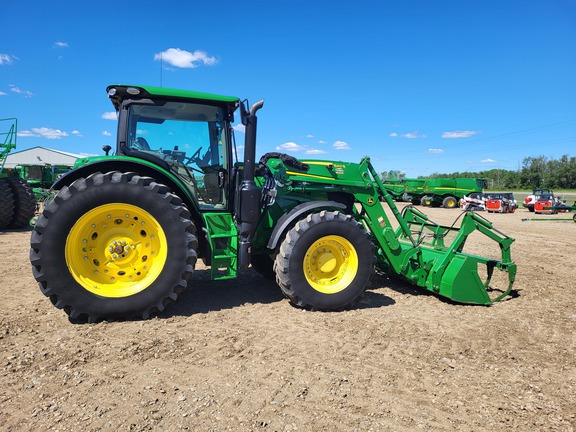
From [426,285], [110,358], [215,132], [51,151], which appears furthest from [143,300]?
[51,151]

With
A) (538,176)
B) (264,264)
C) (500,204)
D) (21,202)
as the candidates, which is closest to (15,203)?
(21,202)

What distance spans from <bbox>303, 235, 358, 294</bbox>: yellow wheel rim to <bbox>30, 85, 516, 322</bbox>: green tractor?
0.01 metres

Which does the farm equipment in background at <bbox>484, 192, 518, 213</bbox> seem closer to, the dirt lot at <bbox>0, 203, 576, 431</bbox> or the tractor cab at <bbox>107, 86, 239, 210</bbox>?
the dirt lot at <bbox>0, 203, 576, 431</bbox>

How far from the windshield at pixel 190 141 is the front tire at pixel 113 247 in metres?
0.60

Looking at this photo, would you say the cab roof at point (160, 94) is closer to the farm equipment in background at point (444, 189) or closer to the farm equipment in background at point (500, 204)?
the farm equipment in background at point (500, 204)

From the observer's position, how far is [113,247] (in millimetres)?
4328

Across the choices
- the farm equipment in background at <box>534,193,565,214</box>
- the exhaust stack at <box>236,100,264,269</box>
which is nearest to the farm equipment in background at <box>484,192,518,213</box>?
the farm equipment in background at <box>534,193,565,214</box>

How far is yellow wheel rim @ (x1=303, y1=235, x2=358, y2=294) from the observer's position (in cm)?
502

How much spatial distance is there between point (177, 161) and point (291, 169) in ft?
4.84

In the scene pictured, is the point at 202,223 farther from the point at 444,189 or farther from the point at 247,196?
the point at 444,189

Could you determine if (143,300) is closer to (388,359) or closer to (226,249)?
(226,249)

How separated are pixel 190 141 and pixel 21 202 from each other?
9479mm

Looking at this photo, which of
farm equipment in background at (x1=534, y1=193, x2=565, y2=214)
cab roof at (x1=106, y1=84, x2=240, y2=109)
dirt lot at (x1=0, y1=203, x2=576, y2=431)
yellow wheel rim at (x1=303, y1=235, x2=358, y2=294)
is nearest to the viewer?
dirt lot at (x1=0, y1=203, x2=576, y2=431)

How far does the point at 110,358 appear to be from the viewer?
3479 mm
